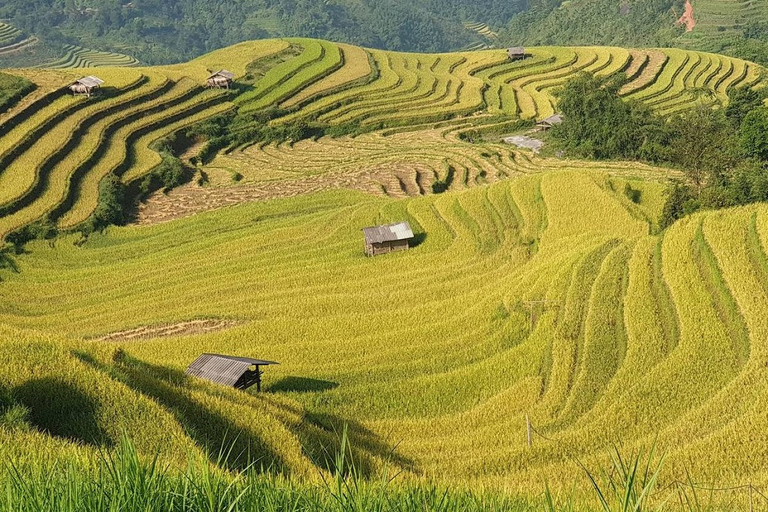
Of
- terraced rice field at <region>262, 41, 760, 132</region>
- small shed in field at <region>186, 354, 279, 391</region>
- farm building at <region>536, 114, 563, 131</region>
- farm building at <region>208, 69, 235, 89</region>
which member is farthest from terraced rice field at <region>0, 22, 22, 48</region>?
small shed in field at <region>186, 354, 279, 391</region>

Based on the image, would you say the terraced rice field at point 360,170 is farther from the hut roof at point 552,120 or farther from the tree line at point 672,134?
the hut roof at point 552,120

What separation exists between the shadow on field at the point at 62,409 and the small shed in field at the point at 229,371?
449 centimetres

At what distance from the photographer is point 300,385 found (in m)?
13.2

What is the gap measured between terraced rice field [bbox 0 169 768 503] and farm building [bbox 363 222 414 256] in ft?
1.86

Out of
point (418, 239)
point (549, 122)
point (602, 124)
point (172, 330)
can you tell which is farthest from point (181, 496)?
point (549, 122)

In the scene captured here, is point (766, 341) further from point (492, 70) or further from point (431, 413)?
point (492, 70)

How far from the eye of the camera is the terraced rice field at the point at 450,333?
808 cm

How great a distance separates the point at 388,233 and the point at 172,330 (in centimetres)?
846

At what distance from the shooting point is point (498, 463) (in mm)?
9125

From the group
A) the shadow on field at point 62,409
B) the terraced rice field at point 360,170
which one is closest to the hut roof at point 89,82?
the terraced rice field at point 360,170

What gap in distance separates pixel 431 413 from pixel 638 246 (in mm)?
7563

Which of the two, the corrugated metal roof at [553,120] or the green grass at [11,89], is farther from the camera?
the corrugated metal roof at [553,120]

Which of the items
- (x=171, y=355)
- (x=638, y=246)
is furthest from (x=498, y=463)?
(x=171, y=355)

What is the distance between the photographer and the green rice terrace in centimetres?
738
